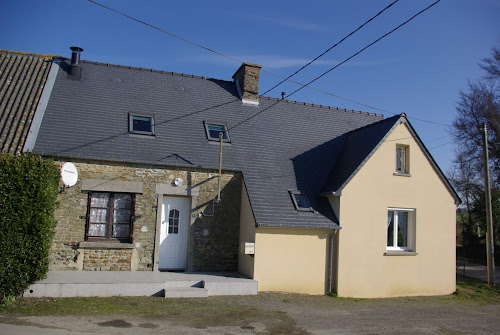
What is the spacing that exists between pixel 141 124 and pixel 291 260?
6.46 meters

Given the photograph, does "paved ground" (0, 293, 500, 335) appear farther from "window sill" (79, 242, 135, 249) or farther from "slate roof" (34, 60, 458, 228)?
"window sill" (79, 242, 135, 249)

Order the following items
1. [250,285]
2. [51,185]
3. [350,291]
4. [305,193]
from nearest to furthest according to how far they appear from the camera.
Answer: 1. [51,185]
2. [250,285]
3. [350,291]
4. [305,193]

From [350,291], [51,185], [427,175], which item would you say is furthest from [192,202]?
[427,175]

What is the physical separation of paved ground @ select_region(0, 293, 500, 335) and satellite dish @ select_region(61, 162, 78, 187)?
13.2 ft

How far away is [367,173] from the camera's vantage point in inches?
500

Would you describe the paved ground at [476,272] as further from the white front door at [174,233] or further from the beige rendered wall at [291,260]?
the white front door at [174,233]

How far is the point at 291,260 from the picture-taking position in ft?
38.2

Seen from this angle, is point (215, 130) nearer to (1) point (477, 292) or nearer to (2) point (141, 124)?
(2) point (141, 124)

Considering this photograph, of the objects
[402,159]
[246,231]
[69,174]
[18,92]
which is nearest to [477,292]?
[402,159]

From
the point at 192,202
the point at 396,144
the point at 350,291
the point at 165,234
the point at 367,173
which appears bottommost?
the point at 350,291

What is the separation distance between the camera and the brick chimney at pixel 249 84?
16078 mm

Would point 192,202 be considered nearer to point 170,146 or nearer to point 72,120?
point 170,146

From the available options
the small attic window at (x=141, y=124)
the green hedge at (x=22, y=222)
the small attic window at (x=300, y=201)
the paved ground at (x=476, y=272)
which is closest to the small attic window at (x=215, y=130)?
the small attic window at (x=141, y=124)

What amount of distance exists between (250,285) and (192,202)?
311 centimetres
